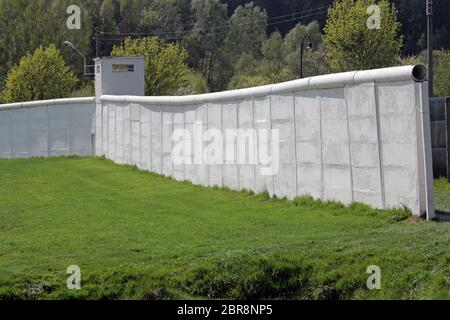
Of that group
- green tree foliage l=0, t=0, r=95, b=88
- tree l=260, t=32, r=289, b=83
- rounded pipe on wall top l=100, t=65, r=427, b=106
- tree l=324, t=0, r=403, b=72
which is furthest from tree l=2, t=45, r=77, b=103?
rounded pipe on wall top l=100, t=65, r=427, b=106

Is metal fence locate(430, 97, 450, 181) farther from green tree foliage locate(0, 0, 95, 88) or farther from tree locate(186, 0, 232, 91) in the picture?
tree locate(186, 0, 232, 91)

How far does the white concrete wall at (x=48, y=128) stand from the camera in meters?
43.3

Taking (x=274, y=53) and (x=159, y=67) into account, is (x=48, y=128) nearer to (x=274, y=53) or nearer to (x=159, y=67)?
(x=159, y=67)

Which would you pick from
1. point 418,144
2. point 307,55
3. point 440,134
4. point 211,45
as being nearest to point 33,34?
point 211,45

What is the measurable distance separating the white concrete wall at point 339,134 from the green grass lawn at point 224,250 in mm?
525

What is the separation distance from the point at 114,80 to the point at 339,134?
24041 millimetres

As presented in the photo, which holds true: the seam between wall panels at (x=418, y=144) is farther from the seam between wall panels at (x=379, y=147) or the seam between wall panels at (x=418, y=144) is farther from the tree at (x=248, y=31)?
the tree at (x=248, y=31)

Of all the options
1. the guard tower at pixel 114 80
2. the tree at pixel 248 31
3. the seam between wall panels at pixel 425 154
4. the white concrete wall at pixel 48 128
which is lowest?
the seam between wall panels at pixel 425 154

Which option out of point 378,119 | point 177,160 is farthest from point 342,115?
point 177,160

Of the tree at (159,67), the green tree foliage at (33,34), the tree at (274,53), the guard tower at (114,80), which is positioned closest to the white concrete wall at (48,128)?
the guard tower at (114,80)

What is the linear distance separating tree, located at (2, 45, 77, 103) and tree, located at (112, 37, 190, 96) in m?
4.59

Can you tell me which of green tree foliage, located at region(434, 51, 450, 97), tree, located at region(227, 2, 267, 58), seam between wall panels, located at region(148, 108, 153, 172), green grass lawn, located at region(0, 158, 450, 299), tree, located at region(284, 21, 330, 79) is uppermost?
tree, located at region(227, 2, 267, 58)

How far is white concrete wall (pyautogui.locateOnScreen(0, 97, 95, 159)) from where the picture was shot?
43.3 m
